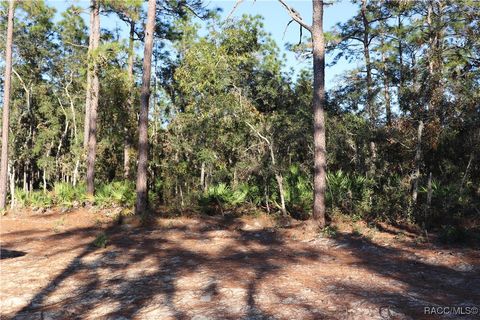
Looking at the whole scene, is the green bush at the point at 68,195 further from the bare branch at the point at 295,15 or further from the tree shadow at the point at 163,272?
the bare branch at the point at 295,15

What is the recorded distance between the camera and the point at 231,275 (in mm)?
6762

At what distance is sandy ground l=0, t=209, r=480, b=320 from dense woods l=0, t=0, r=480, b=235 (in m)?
2.20

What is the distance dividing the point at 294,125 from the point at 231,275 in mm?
8441

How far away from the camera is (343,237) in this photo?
35.0 feet

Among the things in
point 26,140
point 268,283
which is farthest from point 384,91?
point 26,140

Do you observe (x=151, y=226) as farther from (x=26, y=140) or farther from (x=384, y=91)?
(x=26, y=140)

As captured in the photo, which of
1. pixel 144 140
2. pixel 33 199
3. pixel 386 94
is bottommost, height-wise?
pixel 33 199

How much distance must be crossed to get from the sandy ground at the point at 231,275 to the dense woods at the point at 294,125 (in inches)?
86.8

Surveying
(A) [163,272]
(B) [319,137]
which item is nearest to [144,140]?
A: (B) [319,137]

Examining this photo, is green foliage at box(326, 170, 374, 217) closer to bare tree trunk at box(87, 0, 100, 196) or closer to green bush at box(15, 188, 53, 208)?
bare tree trunk at box(87, 0, 100, 196)

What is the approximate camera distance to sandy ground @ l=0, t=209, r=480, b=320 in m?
5.15

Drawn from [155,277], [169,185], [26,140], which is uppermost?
[26,140]

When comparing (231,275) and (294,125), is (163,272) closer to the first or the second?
(231,275)

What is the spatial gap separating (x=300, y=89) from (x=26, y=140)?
24909mm
